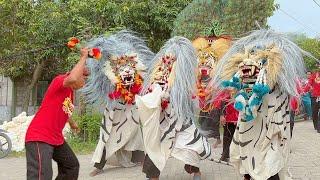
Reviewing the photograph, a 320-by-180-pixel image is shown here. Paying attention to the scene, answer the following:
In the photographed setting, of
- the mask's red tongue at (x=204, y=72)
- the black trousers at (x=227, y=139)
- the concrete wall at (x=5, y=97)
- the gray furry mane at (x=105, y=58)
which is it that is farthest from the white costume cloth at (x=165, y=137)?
the concrete wall at (x=5, y=97)

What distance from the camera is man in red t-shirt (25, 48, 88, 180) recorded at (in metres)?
5.03

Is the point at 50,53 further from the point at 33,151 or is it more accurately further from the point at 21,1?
the point at 33,151

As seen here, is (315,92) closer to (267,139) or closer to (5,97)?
(267,139)

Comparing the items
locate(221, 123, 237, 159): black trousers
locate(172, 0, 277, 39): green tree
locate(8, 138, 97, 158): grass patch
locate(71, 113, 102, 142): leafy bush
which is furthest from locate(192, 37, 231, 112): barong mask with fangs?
locate(172, 0, 277, 39): green tree

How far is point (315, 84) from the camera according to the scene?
1375cm

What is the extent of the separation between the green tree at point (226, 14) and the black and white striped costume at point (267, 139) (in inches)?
257

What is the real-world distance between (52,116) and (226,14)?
804 cm

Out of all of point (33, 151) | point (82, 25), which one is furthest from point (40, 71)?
point (33, 151)

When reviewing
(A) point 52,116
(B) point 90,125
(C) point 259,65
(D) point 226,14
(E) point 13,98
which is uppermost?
(D) point 226,14

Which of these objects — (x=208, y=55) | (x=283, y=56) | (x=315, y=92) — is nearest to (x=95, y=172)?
(x=208, y=55)

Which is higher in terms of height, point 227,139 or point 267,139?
point 267,139

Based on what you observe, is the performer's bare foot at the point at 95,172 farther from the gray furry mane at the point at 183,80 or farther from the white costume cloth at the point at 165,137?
the gray furry mane at the point at 183,80

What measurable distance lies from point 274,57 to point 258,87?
0.42 metres

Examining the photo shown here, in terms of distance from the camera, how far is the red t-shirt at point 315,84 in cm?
1376
